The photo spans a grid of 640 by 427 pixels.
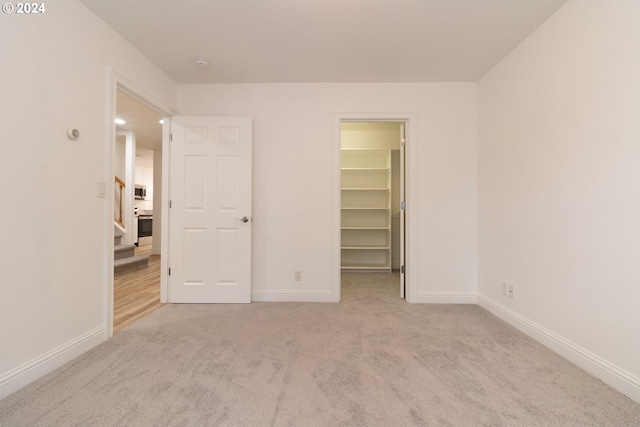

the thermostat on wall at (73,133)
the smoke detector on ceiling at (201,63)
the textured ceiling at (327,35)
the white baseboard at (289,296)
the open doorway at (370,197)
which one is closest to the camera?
the thermostat on wall at (73,133)

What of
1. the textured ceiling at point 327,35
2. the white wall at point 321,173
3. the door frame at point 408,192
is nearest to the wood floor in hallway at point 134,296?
the white wall at point 321,173

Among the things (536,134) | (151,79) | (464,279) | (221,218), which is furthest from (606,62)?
(151,79)

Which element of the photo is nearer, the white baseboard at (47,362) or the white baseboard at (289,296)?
the white baseboard at (47,362)

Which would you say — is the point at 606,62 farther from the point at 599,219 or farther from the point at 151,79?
the point at 151,79

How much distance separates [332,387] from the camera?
1.51 meters

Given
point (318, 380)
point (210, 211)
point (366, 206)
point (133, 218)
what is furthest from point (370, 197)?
point (133, 218)

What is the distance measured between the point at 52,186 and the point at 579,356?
3.60m

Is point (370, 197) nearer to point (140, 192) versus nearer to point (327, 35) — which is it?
point (327, 35)

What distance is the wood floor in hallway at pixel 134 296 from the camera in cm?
254

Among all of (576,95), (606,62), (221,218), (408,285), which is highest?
(606,62)

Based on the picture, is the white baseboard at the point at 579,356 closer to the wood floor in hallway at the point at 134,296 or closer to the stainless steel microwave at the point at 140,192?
the wood floor in hallway at the point at 134,296

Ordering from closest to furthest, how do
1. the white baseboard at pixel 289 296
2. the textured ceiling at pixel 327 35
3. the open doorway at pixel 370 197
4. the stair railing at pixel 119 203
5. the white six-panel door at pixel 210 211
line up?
the textured ceiling at pixel 327 35
the white six-panel door at pixel 210 211
the white baseboard at pixel 289 296
the open doorway at pixel 370 197
the stair railing at pixel 119 203

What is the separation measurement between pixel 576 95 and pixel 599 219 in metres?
0.85

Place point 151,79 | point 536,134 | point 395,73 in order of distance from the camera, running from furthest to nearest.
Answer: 1. point 395,73
2. point 151,79
3. point 536,134
